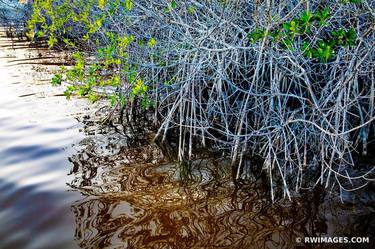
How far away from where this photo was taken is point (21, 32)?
17.3m

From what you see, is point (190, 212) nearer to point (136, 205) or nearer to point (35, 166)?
point (136, 205)

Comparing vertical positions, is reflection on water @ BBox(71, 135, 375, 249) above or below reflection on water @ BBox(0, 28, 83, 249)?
below

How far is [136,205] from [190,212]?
47 cm

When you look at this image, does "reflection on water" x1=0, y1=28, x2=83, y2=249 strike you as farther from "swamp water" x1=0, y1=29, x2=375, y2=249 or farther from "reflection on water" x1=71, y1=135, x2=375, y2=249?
"reflection on water" x1=71, y1=135, x2=375, y2=249

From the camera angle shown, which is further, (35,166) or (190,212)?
(35,166)

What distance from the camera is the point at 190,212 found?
9.51 ft

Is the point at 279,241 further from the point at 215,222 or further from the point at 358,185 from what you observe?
the point at 358,185

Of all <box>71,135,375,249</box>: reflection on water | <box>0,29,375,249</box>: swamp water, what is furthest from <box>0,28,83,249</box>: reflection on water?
<box>71,135,375,249</box>: reflection on water

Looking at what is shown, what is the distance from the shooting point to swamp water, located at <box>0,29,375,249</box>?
2.56m

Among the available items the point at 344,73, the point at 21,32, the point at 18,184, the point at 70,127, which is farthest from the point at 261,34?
the point at 21,32

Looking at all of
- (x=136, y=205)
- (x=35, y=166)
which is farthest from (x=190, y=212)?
(x=35, y=166)

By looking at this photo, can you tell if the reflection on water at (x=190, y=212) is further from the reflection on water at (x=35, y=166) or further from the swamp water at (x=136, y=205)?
the reflection on water at (x=35, y=166)

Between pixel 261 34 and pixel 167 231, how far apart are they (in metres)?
1.63

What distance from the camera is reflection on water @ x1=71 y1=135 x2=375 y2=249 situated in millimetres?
2551
